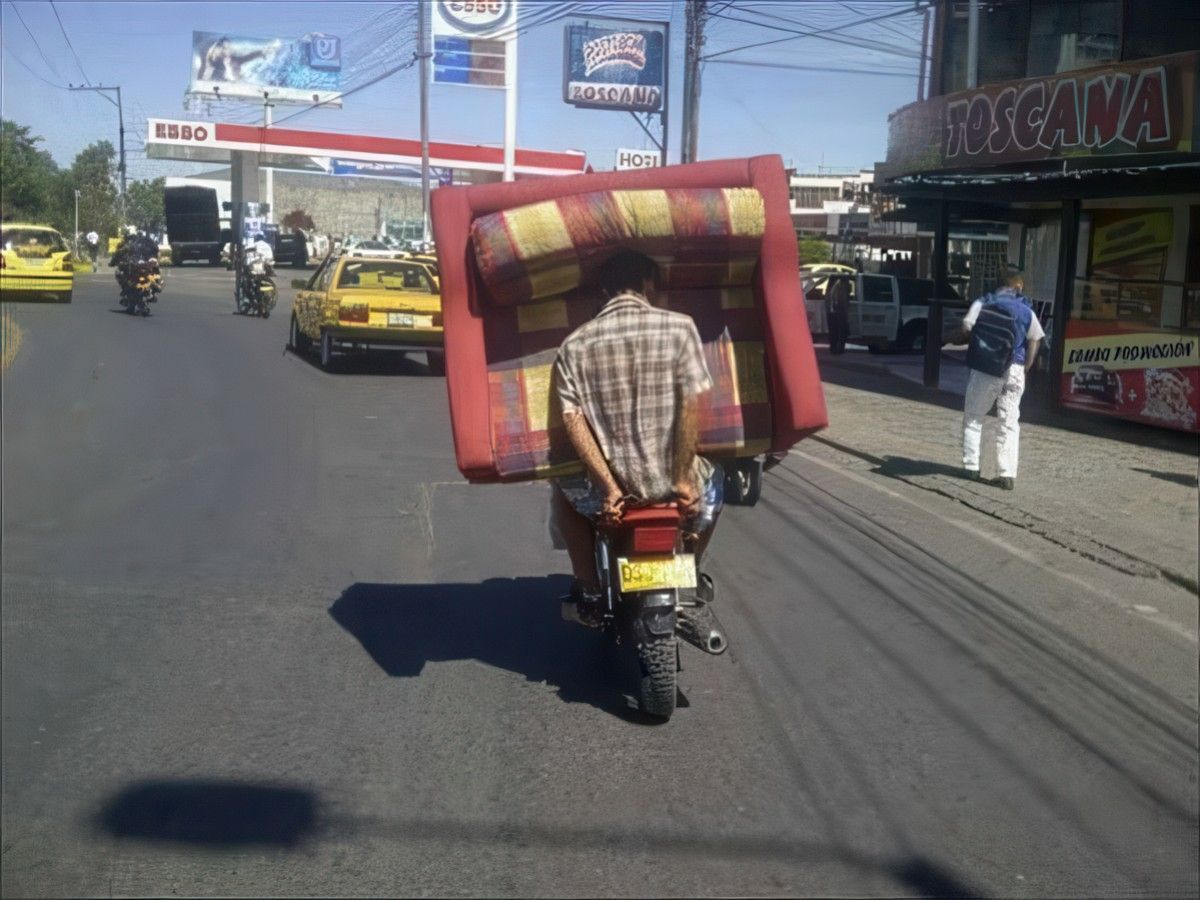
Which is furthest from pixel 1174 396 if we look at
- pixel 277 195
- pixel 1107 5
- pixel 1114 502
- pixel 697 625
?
pixel 277 195

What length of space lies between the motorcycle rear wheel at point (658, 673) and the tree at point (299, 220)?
60215 mm

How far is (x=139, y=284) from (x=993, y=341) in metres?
10.4

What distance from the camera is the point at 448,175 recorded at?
161 ft

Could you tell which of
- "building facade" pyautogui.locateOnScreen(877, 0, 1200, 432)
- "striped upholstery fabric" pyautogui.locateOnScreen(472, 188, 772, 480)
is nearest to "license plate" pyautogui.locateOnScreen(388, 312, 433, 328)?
"building facade" pyautogui.locateOnScreen(877, 0, 1200, 432)

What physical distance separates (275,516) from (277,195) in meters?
64.2

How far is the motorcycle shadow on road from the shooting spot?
5.55 metres

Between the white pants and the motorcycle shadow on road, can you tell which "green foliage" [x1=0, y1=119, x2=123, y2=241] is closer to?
the motorcycle shadow on road

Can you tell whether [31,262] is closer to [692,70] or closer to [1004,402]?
[1004,402]

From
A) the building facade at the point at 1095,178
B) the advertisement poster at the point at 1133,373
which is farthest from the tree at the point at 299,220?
the advertisement poster at the point at 1133,373

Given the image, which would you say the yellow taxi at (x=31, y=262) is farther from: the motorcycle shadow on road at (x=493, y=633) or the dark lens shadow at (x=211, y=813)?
the motorcycle shadow on road at (x=493, y=633)

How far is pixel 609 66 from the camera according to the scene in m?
36.5

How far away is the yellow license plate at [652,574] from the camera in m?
4.88

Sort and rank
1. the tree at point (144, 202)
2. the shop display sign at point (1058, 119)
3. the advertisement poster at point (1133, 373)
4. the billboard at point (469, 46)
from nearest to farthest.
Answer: the tree at point (144, 202) < the advertisement poster at point (1133, 373) < the shop display sign at point (1058, 119) < the billboard at point (469, 46)

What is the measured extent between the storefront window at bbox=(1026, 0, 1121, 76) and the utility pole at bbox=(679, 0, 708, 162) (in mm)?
4886
